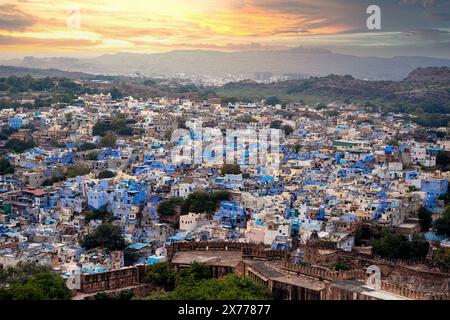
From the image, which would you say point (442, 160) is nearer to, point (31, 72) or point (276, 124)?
point (276, 124)

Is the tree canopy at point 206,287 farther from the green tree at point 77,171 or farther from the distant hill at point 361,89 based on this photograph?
the distant hill at point 361,89

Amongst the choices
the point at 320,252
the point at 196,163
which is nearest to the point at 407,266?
the point at 320,252

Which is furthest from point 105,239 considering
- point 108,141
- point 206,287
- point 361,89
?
point 361,89

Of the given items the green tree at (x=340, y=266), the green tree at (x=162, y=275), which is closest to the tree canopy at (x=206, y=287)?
the green tree at (x=162, y=275)

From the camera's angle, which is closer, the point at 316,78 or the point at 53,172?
the point at 53,172

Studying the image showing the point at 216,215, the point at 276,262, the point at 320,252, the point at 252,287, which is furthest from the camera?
the point at 216,215

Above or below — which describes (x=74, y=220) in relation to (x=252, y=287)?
below

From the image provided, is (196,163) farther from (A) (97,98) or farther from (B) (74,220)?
(A) (97,98)
